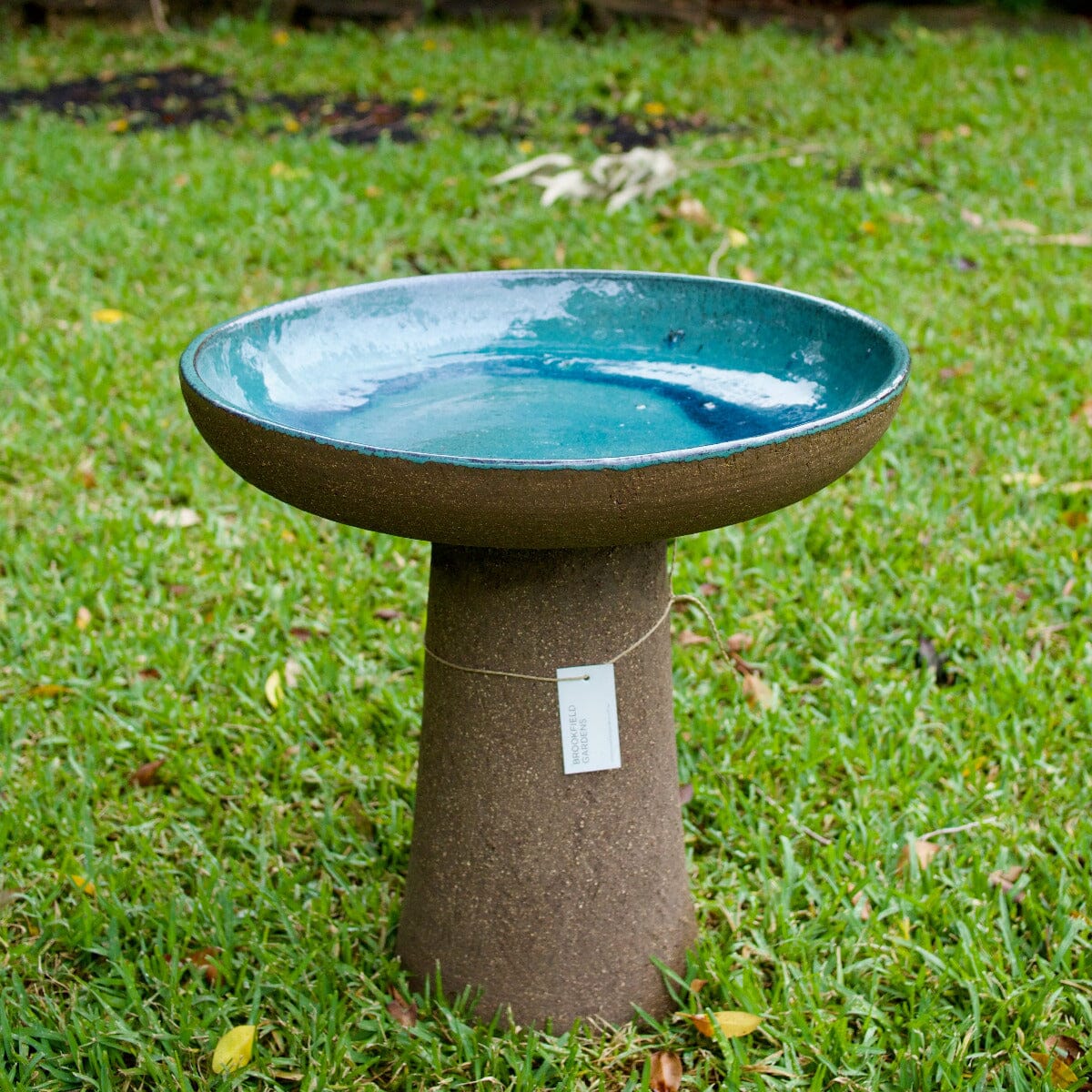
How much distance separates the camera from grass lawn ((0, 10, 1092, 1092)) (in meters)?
1.88

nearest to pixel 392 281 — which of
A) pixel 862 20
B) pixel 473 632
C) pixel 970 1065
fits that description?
pixel 473 632

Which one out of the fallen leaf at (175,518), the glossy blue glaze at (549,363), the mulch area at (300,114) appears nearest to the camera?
the glossy blue glaze at (549,363)

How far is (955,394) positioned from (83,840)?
280cm

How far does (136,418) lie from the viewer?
363cm

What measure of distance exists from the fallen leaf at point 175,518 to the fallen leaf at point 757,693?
1.51 meters

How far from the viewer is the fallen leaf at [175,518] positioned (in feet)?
10.6

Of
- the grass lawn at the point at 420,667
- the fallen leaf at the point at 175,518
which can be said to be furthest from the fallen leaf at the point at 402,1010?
the fallen leaf at the point at 175,518

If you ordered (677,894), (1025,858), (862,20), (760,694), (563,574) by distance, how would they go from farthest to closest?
(862,20) < (760,694) < (1025,858) < (677,894) < (563,574)

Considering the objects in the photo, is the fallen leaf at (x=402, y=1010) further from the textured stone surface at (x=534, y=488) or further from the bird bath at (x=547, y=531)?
the textured stone surface at (x=534, y=488)

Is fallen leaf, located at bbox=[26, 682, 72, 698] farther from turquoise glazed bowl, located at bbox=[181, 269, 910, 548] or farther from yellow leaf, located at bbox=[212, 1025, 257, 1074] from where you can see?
turquoise glazed bowl, located at bbox=[181, 269, 910, 548]

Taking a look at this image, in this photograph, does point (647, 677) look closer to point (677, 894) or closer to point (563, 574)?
point (563, 574)

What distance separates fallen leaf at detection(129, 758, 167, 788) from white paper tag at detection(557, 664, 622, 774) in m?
1.05

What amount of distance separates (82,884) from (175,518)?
1.30 metres

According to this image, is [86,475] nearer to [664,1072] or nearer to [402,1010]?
[402,1010]
